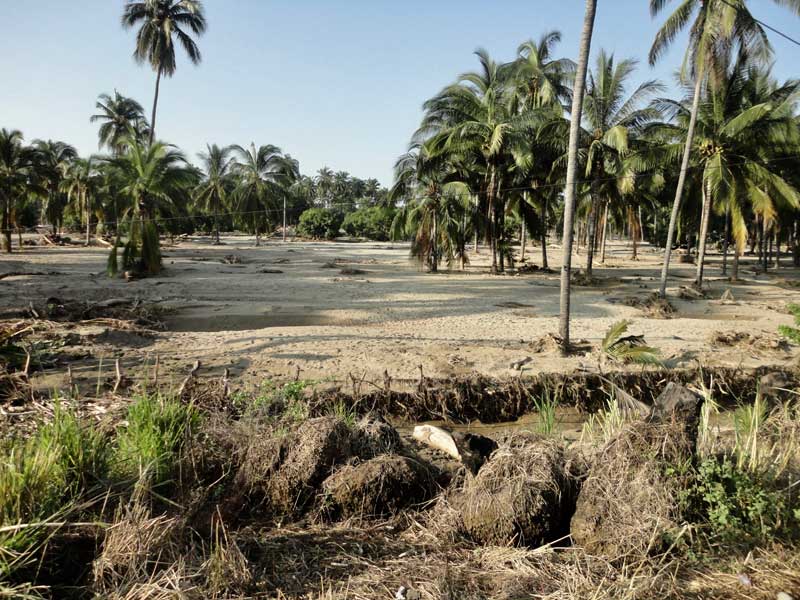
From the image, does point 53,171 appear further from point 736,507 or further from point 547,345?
point 736,507

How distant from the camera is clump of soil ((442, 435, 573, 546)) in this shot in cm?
395

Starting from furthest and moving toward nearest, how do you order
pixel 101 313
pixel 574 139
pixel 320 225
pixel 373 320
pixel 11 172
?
pixel 320 225
pixel 11 172
pixel 373 320
pixel 101 313
pixel 574 139

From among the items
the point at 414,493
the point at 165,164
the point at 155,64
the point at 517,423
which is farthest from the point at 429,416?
the point at 155,64

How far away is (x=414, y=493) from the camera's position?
4.61 meters

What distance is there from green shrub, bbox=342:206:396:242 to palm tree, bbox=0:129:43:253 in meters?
37.2

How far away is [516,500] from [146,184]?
22681 mm

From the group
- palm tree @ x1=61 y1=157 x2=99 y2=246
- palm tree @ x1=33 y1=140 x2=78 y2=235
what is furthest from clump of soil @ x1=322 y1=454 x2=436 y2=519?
palm tree @ x1=61 y1=157 x2=99 y2=246

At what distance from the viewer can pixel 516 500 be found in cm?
398

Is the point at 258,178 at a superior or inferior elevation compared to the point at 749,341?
superior

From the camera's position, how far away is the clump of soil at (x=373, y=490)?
4.39 m

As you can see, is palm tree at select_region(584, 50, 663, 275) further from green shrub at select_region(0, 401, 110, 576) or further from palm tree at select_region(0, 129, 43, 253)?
palm tree at select_region(0, 129, 43, 253)

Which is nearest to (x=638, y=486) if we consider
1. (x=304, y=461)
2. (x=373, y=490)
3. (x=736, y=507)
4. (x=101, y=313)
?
(x=736, y=507)

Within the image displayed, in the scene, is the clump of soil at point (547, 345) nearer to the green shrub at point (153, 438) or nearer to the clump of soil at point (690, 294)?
the green shrub at point (153, 438)

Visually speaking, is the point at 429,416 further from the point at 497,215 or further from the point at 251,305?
the point at 497,215
